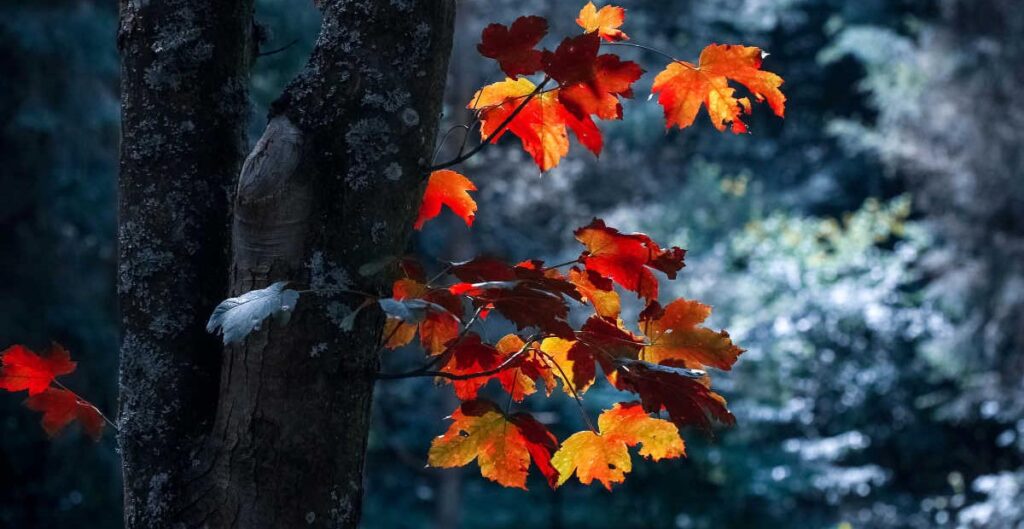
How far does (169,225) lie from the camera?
1114 mm

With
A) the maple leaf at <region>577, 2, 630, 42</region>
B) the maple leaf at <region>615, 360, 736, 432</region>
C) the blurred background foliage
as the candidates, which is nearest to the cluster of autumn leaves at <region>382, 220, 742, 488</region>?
the maple leaf at <region>615, 360, 736, 432</region>

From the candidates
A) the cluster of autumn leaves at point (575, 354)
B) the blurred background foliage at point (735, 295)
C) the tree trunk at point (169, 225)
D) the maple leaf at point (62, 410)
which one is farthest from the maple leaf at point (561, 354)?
the blurred background foliage at point (735, 295)

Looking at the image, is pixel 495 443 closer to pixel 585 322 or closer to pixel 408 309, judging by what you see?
pixel 585 322

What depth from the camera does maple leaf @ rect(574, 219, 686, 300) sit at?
113cm

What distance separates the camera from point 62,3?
6023 mm

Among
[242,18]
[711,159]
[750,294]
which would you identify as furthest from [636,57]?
[242,18]

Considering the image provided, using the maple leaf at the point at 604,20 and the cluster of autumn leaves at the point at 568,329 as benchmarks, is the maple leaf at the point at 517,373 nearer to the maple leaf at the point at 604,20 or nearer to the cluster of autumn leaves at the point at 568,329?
the cluster of autumn leaves at the point at 568,329

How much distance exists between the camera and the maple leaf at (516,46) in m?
1.10

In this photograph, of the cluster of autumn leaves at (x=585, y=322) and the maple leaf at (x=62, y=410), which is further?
the maple leaf at (x=62, y=410)

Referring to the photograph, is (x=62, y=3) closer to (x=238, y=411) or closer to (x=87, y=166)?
(x=87, y=166)

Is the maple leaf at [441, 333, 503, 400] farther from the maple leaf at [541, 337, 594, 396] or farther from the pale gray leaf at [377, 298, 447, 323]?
the pale gray leaf at [377, 298, 447, 323]

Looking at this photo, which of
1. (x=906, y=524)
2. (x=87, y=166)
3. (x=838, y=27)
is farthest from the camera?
(x=838, y=27)

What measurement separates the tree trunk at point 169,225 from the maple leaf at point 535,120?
283 mm

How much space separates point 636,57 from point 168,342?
7.41m
